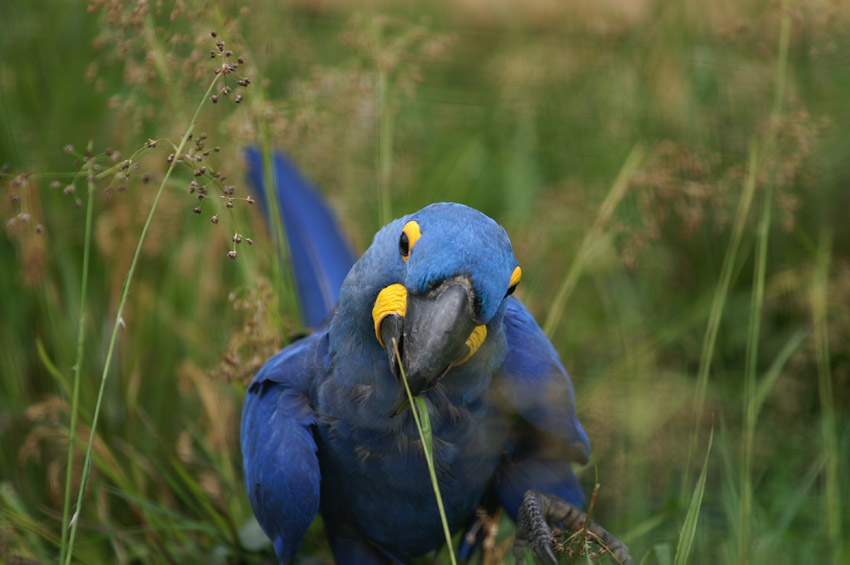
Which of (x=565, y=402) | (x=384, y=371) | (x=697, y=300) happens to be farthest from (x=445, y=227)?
(x=697, y=300)

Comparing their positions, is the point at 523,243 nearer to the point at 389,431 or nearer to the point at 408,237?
the point at 389,431

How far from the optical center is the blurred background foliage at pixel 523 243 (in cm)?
230

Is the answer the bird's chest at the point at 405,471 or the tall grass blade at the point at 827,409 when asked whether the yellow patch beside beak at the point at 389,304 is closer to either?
the bird's chest at the point at 405,471

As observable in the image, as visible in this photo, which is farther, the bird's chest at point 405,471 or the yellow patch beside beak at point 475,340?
the bird's chest at point 405,471

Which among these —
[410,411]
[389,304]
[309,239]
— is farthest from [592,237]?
[389,304]

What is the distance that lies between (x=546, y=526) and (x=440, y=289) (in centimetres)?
66

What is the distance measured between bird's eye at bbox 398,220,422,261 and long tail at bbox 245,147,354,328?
97 cm

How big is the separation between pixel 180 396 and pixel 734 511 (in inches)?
68.7

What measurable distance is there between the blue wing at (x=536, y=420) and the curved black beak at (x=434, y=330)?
0.43 metres

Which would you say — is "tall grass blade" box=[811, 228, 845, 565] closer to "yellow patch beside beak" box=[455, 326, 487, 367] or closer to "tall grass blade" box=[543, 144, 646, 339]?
"tall grass blade" box=[543, 144, 646, 339]

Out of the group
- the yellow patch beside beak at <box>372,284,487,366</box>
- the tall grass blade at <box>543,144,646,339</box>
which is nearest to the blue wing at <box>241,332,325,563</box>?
the yellow patch beside beak at <box>372,284,487,366</box>

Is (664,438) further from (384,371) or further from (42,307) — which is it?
(42,307)

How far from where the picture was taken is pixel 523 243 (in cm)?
303

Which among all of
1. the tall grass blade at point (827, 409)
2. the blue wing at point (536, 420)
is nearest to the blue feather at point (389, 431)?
the blue wing at point (536, 420)
